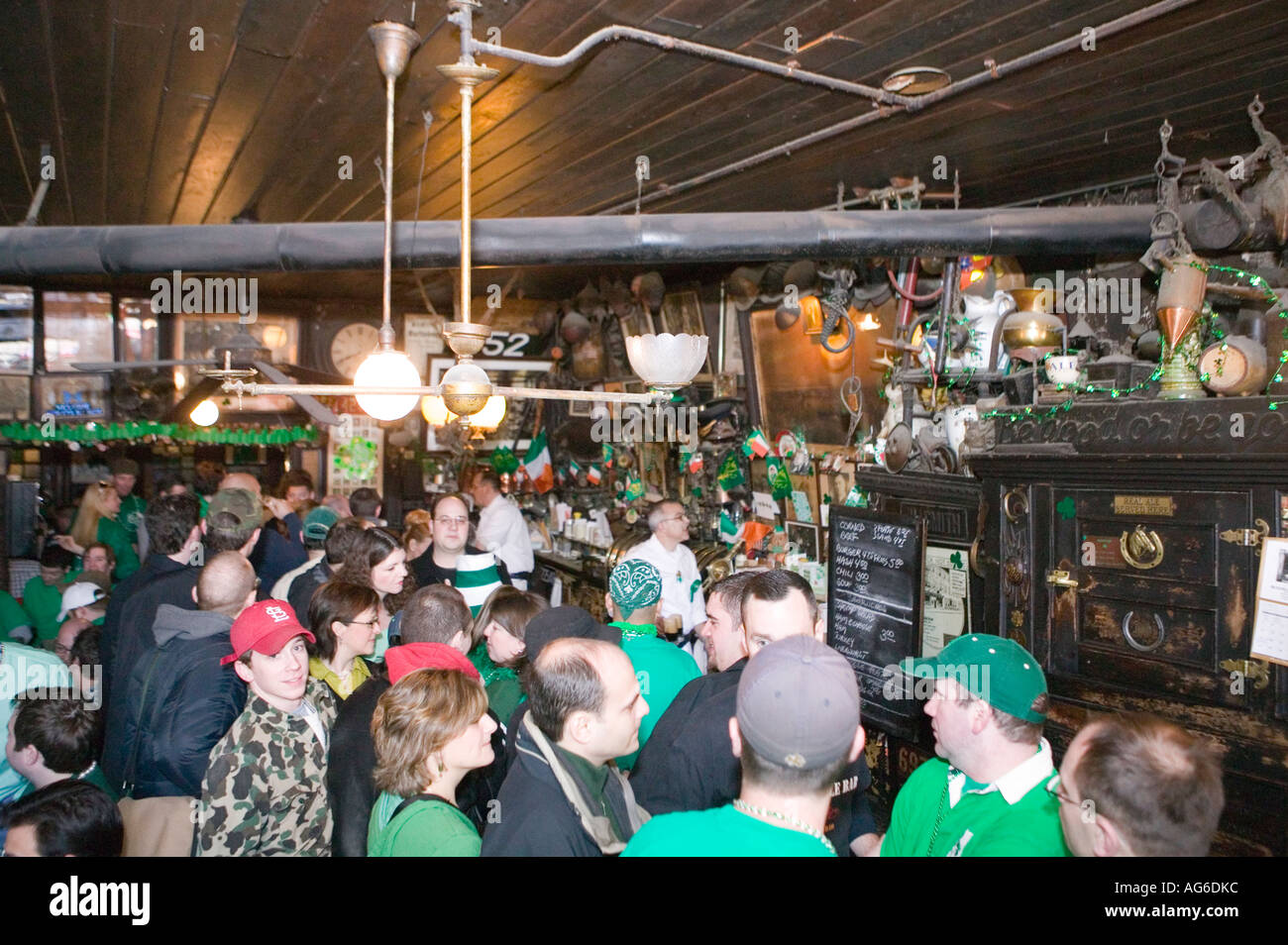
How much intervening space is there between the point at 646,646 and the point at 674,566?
2.46 m

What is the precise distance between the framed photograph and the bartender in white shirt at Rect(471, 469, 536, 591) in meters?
1.98

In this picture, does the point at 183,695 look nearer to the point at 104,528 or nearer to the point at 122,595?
the point at 122,595

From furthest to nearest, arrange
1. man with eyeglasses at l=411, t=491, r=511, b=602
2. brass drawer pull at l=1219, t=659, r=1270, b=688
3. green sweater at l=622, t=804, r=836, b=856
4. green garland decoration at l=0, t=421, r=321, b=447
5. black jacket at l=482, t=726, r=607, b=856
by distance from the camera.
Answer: green garland decoration at l=0, t=421, r=321, b=447 → man with eyeglasses at l=411, t=491, r=511, b=602 → brass drawer pull at l=1219, t=659, r=1270, b=688 → black jacket at l=482, t=726, r=607, b=856 → green sweater at l=622, t=804, r=836, b=856

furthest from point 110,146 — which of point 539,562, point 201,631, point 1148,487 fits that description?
point 539,562

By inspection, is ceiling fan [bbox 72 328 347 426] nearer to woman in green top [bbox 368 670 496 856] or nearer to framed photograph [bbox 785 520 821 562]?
woman in green top [bbox 368 670 496 856]

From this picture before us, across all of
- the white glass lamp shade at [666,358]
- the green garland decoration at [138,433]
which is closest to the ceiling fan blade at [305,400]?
the green garland decoration at [138,433]

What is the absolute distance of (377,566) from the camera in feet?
13.3

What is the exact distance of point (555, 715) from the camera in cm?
220

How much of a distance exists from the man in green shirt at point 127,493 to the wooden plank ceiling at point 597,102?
3027 millimetres

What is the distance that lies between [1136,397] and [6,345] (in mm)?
8721

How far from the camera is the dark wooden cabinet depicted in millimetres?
3051

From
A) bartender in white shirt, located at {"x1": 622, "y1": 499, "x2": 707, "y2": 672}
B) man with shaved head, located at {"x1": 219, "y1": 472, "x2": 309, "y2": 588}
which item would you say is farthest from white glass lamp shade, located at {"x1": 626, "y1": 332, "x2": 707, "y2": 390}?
man with shaved head, located at {"x1": 219, "y1": 472, "x2": 309, "y2": 588}

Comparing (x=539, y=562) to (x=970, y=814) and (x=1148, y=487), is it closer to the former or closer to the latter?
(x=1148, y=487)

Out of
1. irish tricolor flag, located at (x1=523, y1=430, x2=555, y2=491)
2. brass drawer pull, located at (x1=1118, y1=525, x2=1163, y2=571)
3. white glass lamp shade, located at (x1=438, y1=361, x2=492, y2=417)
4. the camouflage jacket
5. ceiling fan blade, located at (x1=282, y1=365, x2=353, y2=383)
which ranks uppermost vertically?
ceiling fan blade, located at (x1=282, y1=365, x2=353, y2=383)
